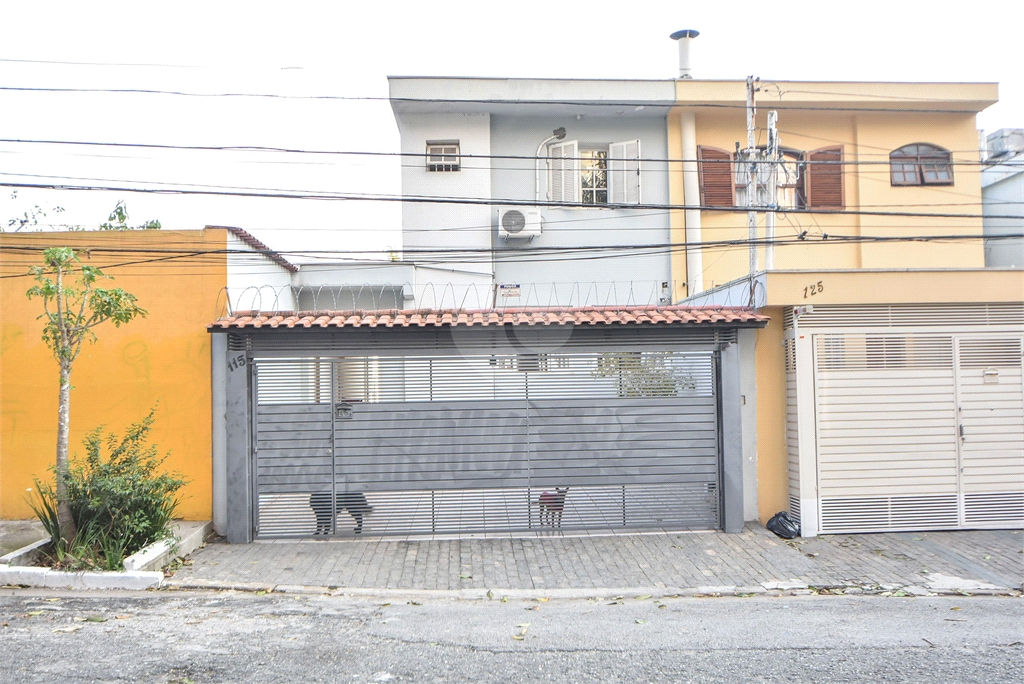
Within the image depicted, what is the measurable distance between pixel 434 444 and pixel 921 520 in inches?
247

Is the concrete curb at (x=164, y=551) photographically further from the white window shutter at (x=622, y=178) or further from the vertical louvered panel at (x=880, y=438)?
the white window shutter at (x=622, y=178)

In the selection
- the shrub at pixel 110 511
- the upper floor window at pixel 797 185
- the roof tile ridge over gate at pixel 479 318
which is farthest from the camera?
the upper floor window at pixel 797 185

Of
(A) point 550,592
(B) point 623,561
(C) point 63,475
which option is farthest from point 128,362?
(B) point 623,561

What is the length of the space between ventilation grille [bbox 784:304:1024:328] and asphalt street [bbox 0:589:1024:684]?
3581 millimetres

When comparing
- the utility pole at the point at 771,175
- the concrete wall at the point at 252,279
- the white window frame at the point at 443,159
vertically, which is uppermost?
the white window frame at the point at 443,159

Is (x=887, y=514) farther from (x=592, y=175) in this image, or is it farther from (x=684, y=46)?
(x=684, y=46)

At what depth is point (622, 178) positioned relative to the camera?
16.5 meters

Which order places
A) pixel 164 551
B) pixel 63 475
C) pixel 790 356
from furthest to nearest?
pixel 790 356
pixel 164 551
pixel 63 475

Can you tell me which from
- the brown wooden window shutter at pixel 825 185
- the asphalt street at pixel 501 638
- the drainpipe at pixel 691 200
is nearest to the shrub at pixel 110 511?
the asphalt street at pixel 501 638

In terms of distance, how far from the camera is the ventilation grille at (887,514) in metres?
8.91

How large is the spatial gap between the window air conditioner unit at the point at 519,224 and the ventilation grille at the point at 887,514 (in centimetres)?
916

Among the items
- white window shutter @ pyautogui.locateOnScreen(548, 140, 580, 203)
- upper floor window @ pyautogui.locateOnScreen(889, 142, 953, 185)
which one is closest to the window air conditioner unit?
white window shutter @ pyautogui.locateOnScreen(548, 140, 580, 203)

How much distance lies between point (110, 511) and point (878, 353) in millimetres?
9196

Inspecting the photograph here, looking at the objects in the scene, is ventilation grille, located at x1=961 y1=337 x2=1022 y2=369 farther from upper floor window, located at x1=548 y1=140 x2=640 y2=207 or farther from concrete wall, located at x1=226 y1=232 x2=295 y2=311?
concrete wall, located at x1=226 y1=232 x2=295 y2=311
